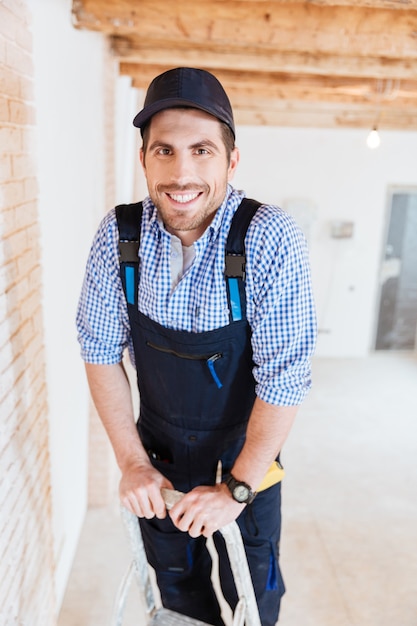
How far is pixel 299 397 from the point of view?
150cm

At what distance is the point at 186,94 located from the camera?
4.40ft

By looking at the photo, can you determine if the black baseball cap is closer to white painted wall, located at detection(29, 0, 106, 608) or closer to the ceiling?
white painted wall, located at detection(29, 0, 106, 608)

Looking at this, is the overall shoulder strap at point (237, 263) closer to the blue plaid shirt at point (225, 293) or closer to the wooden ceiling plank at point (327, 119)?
the blue plaid shirt at point (225, 293)

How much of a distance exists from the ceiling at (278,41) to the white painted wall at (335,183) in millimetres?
1342

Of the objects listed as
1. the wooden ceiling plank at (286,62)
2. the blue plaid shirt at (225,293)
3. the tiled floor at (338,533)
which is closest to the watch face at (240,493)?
the blue plaid shirt at (225,293)

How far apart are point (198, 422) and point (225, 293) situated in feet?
1.33

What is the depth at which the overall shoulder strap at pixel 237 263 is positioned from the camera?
4.70 ft

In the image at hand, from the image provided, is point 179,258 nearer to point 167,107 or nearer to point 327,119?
point 167,107

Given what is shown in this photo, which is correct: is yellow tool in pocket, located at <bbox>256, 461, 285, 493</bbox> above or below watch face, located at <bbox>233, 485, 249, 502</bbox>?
below

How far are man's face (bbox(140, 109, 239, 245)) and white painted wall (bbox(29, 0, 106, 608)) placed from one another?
74 centimetres

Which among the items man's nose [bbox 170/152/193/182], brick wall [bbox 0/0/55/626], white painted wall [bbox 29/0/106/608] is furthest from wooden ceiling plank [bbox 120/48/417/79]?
man's nose [bbox 170/152/193/182]

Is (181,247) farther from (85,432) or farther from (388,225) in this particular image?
(388,225)

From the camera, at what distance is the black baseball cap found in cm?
134

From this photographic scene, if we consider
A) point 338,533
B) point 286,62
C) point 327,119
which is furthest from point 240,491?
point 327,119
